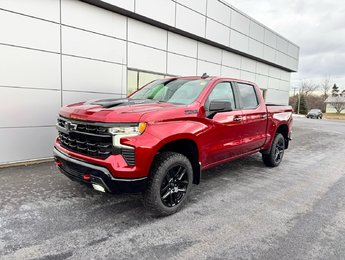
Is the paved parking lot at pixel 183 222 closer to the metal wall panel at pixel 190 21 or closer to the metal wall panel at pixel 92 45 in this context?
the metal wall panel at pixel 92 45

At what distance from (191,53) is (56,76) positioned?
20.8 feet

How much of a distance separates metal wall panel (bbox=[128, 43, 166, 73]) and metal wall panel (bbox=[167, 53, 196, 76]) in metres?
0.42

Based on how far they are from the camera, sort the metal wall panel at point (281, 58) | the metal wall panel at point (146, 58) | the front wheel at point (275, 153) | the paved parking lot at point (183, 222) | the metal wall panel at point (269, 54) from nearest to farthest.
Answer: the paved parking lot at point (183, 222), the front wheel at point (275, 153), the metal wall panel at point (146, 58), the metal wall panel at point (269, 54), the metal wall panel at point (281, 58)

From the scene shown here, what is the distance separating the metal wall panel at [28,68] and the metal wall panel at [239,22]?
9.90 m

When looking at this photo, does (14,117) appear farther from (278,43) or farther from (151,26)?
(278,43)

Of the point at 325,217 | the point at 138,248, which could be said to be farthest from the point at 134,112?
the point at 325,217

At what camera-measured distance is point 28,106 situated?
21.6 ft

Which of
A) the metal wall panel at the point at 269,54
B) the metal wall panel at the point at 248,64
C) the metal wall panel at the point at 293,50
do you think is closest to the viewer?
the metal wall panel at the point at 248,64

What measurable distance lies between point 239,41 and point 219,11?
241 centimetres

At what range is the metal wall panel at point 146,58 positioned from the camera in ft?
29.9

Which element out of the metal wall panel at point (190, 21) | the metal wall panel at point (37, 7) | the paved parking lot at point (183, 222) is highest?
the metal wall panel at point (190, 21)

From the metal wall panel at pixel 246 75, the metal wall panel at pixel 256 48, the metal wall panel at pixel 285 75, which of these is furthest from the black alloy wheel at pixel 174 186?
the metal wall panel at pixel 285 75

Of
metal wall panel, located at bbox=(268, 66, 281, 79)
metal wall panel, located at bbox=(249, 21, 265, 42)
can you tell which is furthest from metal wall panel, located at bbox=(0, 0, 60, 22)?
metal wall panel, located at bbox=(268, 66, 281, 79)

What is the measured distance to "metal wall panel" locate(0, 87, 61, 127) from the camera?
625 centimetres
